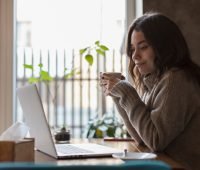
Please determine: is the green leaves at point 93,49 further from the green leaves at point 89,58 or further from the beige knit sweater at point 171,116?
the beige knit sweater at point 171,116

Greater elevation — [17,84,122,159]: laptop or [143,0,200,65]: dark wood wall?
[143,0,200,65]: dark wood wall

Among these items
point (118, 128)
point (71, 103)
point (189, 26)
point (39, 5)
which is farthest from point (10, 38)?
point (189, 26)

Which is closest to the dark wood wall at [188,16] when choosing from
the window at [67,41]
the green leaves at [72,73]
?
the window at [67,41]

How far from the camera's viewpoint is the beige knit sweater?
151 cm

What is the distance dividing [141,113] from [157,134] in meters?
0.10

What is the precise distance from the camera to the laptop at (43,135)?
1370mm

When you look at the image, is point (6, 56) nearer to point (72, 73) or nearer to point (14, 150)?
point (72, 73)

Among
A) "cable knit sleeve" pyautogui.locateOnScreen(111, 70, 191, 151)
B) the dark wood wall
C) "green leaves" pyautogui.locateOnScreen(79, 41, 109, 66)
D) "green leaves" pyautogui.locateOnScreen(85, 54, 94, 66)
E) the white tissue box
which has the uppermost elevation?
the dark wood wall

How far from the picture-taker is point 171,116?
151 cm

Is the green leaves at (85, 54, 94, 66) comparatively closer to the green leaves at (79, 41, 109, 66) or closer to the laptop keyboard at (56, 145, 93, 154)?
the green leaves at (79, 41, 109, 66)

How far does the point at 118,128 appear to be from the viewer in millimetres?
2609

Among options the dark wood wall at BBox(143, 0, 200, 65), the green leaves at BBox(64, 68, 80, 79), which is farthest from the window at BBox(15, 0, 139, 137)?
the dark wood wall at BBox(143, 0, 200, 65)

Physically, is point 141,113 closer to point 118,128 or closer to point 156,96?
point 156,96

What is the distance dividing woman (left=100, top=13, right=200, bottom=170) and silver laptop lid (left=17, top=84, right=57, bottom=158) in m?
0.35
